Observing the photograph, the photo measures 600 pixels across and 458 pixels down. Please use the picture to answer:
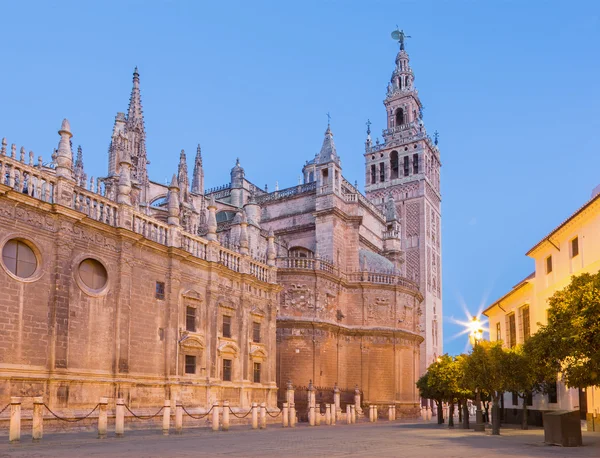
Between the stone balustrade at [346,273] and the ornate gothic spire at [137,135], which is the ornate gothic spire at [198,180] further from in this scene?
the stone balustrade at [346,273]

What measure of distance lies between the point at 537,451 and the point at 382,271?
32.5 m

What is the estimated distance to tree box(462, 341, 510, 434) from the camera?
78.5ft

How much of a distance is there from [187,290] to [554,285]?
1562 cm

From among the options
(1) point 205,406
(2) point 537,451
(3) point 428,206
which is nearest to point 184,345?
(1) point 205,406

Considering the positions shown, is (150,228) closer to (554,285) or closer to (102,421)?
(102,421)

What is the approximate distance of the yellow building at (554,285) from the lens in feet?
78.4

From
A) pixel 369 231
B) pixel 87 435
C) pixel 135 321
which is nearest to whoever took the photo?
pixel 87 435

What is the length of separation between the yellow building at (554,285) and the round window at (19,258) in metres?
15.7

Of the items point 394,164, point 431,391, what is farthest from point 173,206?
point 394,164

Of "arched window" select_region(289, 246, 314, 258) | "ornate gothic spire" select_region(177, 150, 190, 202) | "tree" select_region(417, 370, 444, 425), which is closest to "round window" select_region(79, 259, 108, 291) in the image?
"tree" select_region(417, 370, 444, 425)

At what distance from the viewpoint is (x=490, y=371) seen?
2403 centimetres

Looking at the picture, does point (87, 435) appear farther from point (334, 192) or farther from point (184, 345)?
point (334, 192)

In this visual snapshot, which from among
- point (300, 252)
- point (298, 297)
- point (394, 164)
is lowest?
point (298, 297)

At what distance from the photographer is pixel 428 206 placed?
72.4 m
